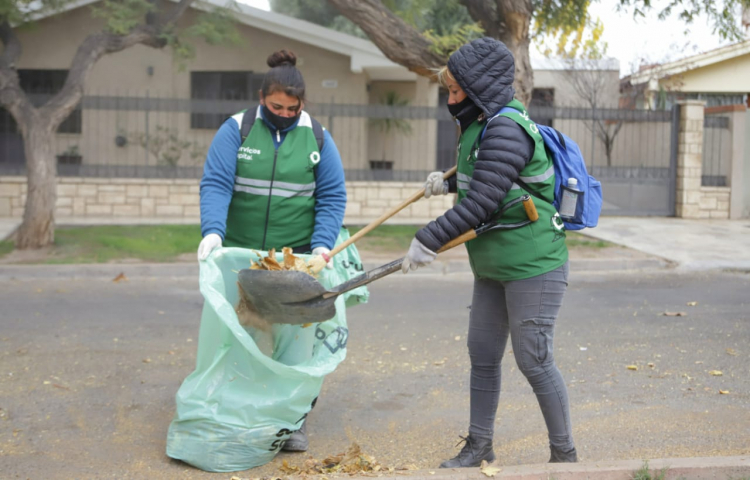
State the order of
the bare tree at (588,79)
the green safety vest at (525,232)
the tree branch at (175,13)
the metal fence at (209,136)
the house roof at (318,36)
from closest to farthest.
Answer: the green safety vest at (525,232), the tree branch at (175,13), the metal fence at (209,136), the house roof at (318,36), the bare tree at (588,79)

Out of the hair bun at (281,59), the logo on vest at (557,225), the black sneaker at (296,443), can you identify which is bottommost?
the black sneaker at (296,443)

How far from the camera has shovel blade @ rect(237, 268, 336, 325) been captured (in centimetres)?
351

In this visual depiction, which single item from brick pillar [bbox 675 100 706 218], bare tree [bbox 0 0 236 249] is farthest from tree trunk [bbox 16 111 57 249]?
brick pillar [bbox 675 100 706 218]

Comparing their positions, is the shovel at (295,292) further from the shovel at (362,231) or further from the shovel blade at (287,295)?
the shovel at (362,231)

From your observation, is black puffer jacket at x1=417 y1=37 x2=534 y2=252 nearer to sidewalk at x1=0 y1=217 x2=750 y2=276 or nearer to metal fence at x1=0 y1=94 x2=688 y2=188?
sidewalk at x1=0 y1=217 x2=750 y2=276

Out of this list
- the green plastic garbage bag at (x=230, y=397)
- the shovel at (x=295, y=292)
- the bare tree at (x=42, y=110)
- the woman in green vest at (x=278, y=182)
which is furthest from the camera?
the bare tree at (x=42, y=110)

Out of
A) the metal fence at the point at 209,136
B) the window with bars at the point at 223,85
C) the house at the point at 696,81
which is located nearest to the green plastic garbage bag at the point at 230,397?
the metal fence at the point at 209,136

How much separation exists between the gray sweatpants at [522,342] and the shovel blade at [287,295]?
0.67 metres

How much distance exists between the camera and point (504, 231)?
3309 millimetres

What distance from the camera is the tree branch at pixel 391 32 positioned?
36.5 feet

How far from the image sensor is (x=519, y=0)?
11.0 metres

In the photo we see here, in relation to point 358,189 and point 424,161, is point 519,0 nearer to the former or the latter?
point 358,189

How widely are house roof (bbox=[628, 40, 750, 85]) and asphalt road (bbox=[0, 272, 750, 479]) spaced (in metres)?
13.8

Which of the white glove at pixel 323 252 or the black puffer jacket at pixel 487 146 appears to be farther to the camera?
the white glove at pixel 323 252
